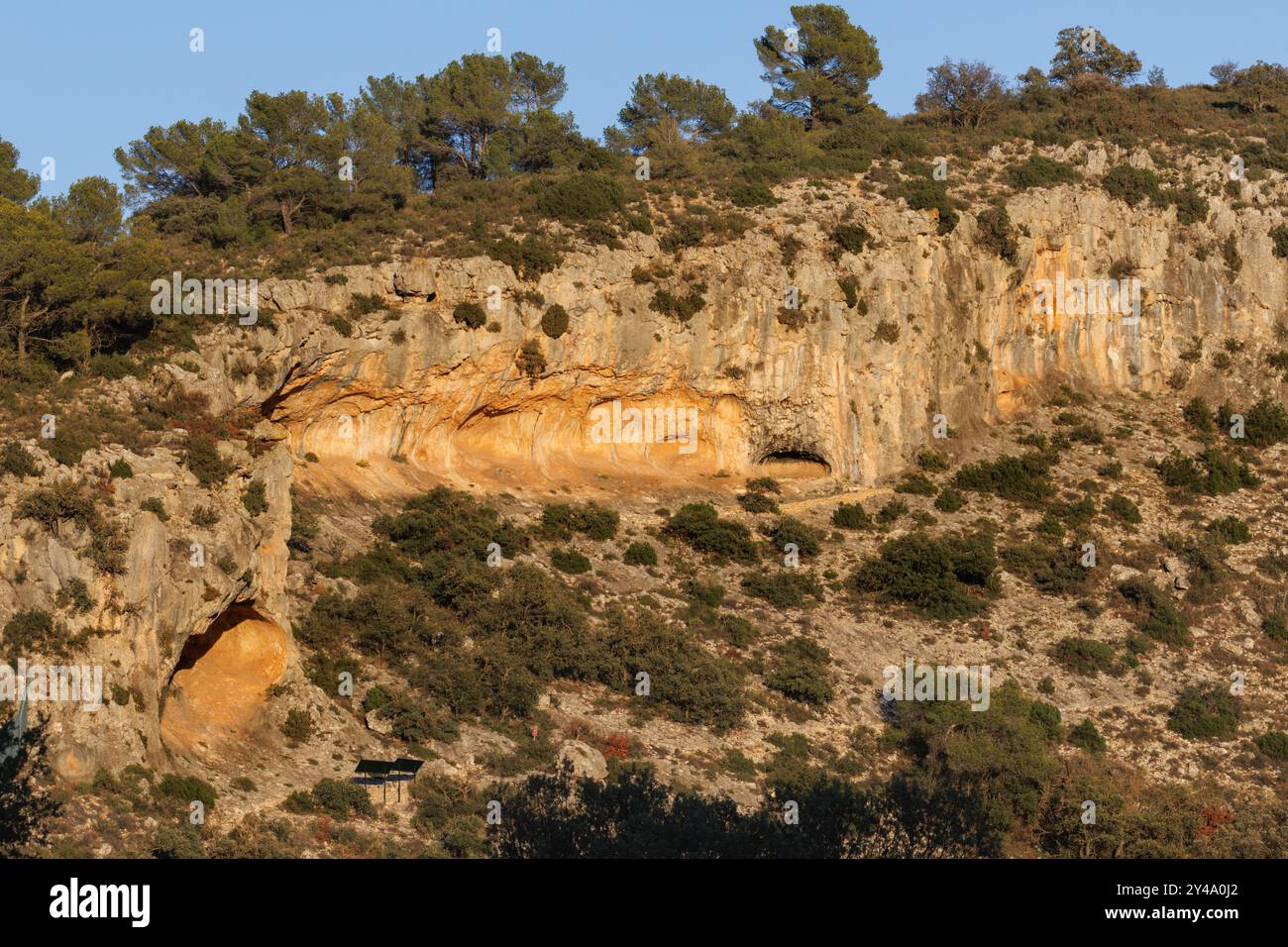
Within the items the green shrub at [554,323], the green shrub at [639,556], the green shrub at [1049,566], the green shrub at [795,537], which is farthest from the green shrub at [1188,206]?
the green shrub at [639,556]

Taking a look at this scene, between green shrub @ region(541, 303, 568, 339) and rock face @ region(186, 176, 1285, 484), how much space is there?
1.31 ft

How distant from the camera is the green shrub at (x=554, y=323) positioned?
225 feet

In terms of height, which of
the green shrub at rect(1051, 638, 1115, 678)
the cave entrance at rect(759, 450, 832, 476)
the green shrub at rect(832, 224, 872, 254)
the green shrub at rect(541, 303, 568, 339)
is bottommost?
the green shrub at rect(1051, 638, 1115, 678)

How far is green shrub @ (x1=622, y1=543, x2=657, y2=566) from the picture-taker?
214 feet

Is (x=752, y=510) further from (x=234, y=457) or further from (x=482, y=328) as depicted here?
(x=234, y=457)

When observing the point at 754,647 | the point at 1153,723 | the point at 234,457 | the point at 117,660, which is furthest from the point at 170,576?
the point at 1153,723

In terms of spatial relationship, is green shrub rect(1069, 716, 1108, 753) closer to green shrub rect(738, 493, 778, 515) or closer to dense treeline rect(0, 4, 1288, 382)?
green shrub rect(738, 493, 778, 515)

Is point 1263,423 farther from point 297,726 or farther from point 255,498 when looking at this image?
point 297,726

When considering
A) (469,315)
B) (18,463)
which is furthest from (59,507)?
(469,315)

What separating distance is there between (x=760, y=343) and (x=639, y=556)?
1287cm

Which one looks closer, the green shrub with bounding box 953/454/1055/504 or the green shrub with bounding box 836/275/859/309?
the green shrub with bounding box 953/454/1055/504

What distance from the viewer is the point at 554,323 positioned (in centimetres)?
6850

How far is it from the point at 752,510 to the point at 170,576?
30.3m

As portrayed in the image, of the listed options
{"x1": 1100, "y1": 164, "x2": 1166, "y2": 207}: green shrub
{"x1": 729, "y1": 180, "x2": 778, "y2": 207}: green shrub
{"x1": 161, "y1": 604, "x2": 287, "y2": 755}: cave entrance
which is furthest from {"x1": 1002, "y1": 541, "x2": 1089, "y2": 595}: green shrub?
{"x1": 161, "y1": 604, "x2": 287, "y2": 755}: cave entrance
